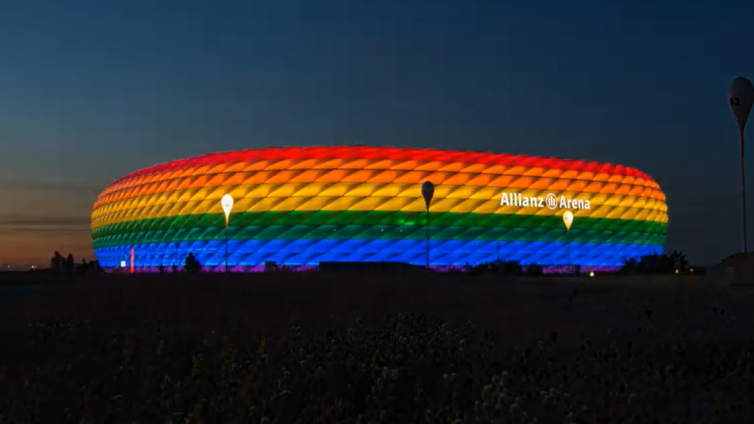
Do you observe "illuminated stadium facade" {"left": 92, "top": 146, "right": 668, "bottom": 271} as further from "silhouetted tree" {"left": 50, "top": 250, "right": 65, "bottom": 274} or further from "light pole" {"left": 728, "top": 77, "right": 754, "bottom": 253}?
"light pole" {"left": 728, "top": 77, "right": 754, "bottom": 253}

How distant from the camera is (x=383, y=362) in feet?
24.7

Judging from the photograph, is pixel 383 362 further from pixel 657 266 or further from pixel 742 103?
pixel 657 266

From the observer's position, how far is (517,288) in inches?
732

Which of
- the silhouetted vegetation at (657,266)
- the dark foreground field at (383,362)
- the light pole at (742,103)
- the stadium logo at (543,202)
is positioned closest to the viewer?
the dark foreground field at (383,362)

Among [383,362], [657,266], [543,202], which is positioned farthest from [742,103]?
[543,202]

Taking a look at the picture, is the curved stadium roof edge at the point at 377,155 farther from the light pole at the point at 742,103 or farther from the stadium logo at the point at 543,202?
the light pole at the point at 742,103

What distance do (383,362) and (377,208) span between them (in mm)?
54799

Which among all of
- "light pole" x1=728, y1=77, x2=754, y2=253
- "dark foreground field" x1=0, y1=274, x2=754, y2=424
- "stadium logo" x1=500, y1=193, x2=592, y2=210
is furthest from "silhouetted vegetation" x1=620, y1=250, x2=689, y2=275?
"dark foreground field" x1=0, y1=274, x2=754, y2=424

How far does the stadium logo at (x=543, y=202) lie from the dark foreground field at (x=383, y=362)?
169 ft

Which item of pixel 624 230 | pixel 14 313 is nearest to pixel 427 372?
pixel 14 313

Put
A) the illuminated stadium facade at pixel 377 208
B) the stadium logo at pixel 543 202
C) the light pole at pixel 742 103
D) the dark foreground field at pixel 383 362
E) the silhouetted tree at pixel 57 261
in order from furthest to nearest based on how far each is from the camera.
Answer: the stadium logo at pixel 543 202 < the illuminated stadium facade at pixel 377 208 < the silhouetted tree at pixel 57 261 < the light pole at pixel 742 103 < the dark foreground field at pixel 383 362

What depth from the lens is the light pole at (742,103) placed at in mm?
20641

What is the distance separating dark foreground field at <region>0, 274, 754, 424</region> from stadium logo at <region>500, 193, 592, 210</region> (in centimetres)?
5156

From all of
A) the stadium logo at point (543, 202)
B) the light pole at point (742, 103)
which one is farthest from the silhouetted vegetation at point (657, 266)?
the light pole at point (742, 103)
